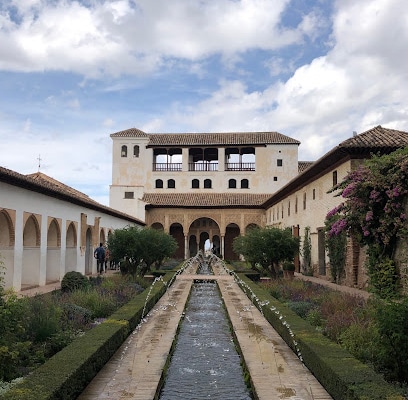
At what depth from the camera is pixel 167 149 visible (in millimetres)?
45250

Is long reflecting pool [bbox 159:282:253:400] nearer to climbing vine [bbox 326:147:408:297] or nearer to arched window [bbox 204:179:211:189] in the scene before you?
climbing vine [bbox 326:147:408:297]

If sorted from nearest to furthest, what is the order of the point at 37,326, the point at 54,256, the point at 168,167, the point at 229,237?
1. the point at 37,326
2. the point at 54,256
3. the point at 168,167
4. the point at 229,237

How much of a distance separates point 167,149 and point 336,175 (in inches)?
1099

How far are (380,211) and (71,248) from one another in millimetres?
13412

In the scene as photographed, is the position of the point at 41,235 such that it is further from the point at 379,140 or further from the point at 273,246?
the point at 379,140

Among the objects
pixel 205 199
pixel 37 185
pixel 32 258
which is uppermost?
pixel 205 199

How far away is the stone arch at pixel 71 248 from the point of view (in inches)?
835

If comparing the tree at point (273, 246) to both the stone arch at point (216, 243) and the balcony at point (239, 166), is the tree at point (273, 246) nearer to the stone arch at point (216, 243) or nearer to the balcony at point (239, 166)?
the balcony at point (239, 166)

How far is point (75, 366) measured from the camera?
5453 millimetres

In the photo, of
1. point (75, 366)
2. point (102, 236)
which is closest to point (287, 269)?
point (102, 236)

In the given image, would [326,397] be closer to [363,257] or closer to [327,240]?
[363,257]

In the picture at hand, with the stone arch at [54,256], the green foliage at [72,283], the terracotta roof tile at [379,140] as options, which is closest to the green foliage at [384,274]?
the terracotta roof tile at [379,140]

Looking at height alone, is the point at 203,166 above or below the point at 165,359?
above

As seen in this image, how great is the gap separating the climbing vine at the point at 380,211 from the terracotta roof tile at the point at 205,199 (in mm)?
28143
